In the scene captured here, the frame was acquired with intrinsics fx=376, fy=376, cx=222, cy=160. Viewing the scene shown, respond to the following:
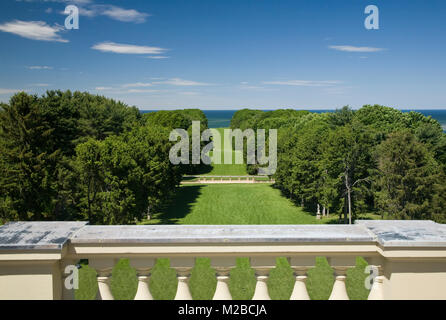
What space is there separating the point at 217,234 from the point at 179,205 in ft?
178

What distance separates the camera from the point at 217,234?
3770mm

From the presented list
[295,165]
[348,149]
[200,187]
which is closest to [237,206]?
[295,165]

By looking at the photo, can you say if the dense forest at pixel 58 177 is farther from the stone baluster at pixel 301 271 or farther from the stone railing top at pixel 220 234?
the stone baluster at pixel 301 271

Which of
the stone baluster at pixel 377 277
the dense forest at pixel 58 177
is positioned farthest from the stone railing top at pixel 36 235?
the dense forest at pixel 58 177

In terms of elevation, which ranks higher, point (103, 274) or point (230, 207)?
point (103, 274)

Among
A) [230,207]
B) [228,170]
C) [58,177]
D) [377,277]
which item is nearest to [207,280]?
[377,277]

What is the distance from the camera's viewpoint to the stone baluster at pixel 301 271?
3.79 meters

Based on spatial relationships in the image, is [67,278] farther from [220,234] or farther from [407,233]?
[407,233]

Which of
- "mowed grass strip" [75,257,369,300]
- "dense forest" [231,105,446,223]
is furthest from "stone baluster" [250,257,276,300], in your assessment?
"dense forest" [231,105,446,223]

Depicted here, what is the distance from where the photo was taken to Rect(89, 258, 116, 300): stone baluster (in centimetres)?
380

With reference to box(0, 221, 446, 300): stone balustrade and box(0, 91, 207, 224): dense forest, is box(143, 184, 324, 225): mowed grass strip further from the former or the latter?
box(0, 221, 446, 300): stone balustrade

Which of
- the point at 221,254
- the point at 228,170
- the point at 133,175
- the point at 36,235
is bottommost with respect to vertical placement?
the point at 228,170

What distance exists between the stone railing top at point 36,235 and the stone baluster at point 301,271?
2.28 meters

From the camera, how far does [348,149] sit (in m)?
41.0
